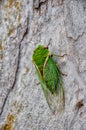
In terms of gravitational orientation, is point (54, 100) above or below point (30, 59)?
below

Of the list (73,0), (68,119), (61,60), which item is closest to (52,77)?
(61,60)

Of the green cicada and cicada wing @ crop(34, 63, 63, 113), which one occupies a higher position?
the green cicada

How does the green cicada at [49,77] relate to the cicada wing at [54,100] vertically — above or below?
above
